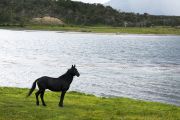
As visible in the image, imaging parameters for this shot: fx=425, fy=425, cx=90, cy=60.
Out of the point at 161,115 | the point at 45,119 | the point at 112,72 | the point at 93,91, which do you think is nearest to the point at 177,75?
the point at 112,72

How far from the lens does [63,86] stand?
26.0 m

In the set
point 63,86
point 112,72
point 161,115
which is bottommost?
point 112,72

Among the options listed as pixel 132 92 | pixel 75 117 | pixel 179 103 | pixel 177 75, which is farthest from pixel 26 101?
A: pixel 177 75

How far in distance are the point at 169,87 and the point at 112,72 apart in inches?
806

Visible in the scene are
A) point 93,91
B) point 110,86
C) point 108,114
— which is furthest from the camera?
point 110,86

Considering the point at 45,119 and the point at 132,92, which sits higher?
the point at 45,119

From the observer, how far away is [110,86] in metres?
58.3

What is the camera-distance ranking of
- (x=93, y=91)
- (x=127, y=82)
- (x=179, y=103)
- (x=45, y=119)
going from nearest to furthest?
(x=45, y=119) → (x=179, y=103) → (x=93, y=91) → (x=127, y=82)

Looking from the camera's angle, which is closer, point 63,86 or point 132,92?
point 63,86

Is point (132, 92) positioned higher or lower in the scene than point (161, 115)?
lower

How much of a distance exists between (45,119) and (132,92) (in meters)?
31.7

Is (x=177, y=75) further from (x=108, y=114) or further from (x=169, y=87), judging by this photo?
(x=108, y=114)

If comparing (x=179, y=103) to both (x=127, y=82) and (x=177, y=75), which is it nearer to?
(x=127, y=82)

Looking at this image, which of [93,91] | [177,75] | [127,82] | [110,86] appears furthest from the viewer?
[177,75]
